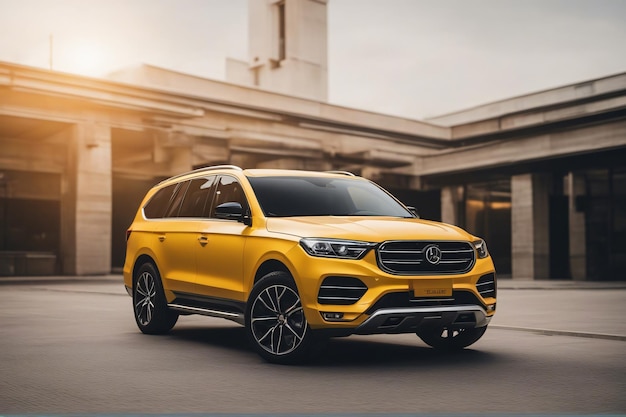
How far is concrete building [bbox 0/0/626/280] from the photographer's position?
33812 millimetres

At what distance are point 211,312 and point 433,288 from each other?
277 cm

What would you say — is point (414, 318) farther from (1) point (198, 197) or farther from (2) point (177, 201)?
(2) point (177, 201)

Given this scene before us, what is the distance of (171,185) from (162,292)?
154 cm

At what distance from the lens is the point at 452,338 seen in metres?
9.55

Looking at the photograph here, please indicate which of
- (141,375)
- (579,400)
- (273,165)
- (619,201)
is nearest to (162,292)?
(141,375)

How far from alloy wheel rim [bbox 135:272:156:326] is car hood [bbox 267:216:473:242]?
2.91 m

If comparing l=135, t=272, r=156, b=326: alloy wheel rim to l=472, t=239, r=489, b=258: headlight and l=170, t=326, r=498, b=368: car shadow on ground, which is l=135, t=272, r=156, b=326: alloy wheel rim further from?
l=472, t=239, r=489, b=258: headlight

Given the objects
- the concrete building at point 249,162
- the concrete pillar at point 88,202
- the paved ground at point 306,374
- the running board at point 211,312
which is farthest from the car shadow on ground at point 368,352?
the concrete pillar at point 88,202

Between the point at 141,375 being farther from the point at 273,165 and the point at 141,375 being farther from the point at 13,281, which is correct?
the point at 273,165

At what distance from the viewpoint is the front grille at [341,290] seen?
7863mm

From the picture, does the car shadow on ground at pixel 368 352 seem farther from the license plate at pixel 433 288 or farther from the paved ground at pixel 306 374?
the license plate at pixel 433 288

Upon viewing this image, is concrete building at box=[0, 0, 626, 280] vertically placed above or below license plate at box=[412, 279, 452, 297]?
above

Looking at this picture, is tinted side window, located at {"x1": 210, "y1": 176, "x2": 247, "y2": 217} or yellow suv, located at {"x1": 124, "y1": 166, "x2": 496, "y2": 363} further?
tinted side window, located at {"x1": 210, "y1": 176, "x2": 247, "y2": 217}

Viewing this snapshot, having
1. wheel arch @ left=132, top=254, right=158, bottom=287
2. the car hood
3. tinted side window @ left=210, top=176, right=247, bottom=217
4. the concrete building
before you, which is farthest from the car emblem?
the concrete building
